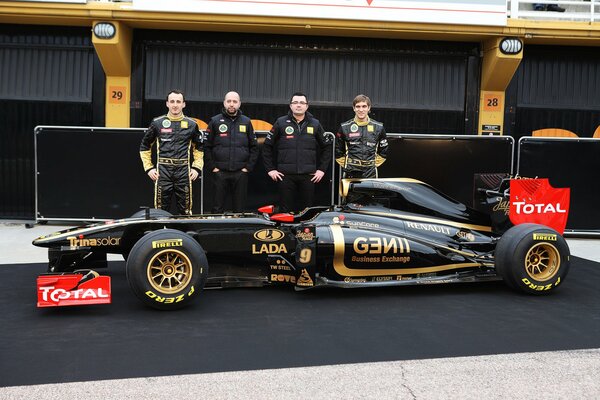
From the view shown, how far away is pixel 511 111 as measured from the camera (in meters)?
10.2

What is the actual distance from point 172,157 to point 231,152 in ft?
2.14

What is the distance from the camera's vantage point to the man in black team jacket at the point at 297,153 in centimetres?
694

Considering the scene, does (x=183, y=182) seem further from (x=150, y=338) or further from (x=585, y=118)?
(x=585, y=118)

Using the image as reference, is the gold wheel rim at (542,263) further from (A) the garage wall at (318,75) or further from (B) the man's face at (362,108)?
(A) the garage wall at (318,75)

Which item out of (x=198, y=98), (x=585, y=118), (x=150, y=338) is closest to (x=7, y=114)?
(x=198, y=98)

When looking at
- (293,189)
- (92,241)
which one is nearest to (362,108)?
Answer: (293,189)

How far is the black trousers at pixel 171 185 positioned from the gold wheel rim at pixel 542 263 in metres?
3.46

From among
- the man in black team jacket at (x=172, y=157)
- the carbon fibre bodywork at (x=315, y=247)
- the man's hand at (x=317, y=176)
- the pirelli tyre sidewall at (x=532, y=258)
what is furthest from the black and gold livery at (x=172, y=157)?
the pirelli tyre sidewall at (x=532, y=258)

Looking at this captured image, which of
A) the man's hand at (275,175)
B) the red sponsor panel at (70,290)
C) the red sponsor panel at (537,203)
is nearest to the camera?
the red sponsor panel at (70,290)

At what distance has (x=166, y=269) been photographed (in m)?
4.48

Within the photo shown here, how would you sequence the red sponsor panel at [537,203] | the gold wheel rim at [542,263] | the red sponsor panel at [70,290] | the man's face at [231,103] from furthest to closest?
the man's face at [231,103], the red sponsor panel at [537,203], the gold wheel rim at [542,263], the red sponsor panel at [70,290]

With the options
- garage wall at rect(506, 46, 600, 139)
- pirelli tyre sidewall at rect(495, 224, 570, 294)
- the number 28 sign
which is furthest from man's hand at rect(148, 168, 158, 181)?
garage wall at rect(506, 46, 600, 139)

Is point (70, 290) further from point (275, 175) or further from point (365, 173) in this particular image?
point (365, 173)

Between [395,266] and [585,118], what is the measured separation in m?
6.94
